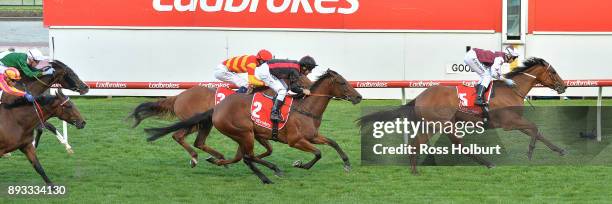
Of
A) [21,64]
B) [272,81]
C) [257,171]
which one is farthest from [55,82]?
[257,171]

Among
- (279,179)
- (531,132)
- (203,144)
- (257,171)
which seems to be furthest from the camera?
(531,132)

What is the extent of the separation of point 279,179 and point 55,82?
9.71 feet

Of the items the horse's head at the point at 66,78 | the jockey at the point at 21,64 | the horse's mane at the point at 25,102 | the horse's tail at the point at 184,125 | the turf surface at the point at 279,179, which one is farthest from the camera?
the horse's head at the point at 66,78

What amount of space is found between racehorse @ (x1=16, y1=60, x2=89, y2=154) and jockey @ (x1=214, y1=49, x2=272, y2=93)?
1567 mm

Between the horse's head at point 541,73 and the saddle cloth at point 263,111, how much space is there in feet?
9.87

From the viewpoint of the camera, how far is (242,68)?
39.4 feet

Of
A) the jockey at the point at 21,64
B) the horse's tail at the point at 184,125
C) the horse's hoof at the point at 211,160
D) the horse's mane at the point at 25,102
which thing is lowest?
the horse's hoof at the point at 211,160

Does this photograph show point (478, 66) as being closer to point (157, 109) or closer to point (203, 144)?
point (203, 144)

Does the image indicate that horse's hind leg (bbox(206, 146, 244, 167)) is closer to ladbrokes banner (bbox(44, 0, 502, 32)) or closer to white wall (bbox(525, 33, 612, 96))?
ladbrokes banner (bbox(44, 0, 502, 32))

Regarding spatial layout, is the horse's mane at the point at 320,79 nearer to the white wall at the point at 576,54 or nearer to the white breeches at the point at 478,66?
the white breeches at the point at 478,66

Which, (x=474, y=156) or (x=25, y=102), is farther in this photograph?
(x=474, y=156)

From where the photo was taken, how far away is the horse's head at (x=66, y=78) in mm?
11961

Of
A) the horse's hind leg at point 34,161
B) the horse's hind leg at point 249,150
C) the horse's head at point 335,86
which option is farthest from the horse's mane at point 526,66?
the horse's hind leg at point 34,161

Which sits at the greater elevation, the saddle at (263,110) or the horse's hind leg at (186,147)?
the saddle at (263,110)
